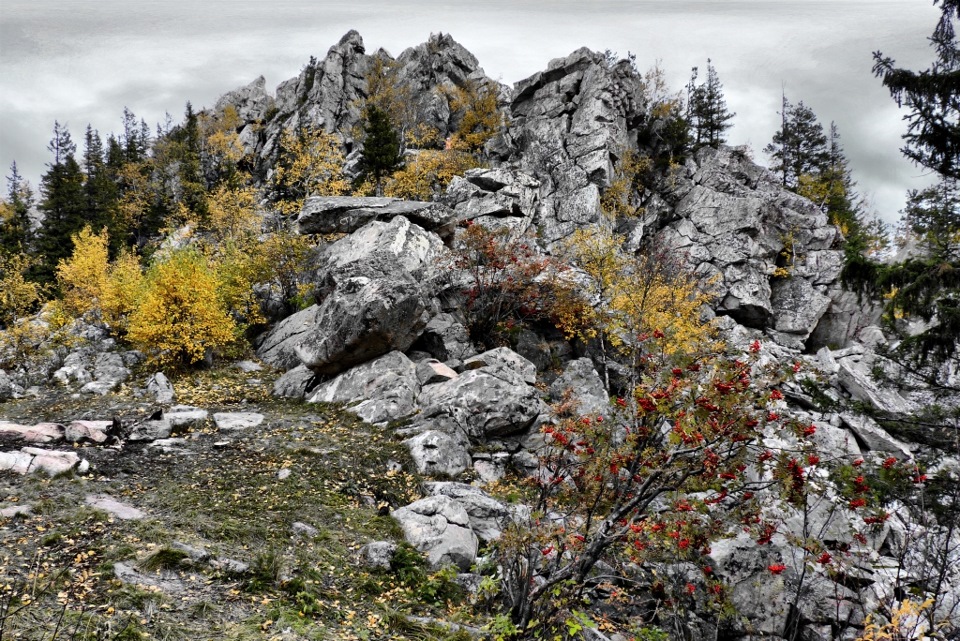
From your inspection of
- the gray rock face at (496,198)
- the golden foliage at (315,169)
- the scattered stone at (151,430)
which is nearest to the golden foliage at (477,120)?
the golden foliage at (315,169)

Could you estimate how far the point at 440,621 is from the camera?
6844mm

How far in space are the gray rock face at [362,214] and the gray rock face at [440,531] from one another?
20.6 meters

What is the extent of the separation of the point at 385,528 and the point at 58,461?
276 inches

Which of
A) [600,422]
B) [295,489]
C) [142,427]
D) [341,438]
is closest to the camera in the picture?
[600,422]

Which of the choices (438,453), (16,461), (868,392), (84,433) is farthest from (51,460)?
(868,392)

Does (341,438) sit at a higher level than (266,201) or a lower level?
lower

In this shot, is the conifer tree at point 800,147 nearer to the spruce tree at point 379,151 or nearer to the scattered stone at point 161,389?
the spruce tree at point 379,151

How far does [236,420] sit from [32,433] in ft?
15.1

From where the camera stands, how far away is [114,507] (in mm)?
8586

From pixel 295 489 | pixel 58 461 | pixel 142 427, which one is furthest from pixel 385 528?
pixel 142 427

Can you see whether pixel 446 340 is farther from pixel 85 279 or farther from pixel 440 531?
pixel 85 279

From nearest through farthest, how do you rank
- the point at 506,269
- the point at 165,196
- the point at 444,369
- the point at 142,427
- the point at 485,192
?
1. the point at 142,427
2. the point at 444,369
3. the point at 506,269
4. the point at 485,192
5. the point at 165,196

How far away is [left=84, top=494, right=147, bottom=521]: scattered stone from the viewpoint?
8266 mm

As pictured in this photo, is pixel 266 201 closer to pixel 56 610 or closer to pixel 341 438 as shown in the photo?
pixel 341 438
